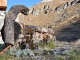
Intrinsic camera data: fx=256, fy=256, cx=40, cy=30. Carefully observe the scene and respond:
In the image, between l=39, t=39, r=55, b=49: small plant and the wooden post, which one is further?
l=39, t=39, r=55, b=49: small plant

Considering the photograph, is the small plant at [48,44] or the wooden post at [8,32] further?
the small plant at [48,44]

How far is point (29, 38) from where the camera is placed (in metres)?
7.57

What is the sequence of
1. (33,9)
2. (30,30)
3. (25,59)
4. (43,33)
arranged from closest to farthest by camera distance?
(25,59)
(30,30)
(43,33)
(33,9)

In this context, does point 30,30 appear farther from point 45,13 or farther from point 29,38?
point 45,13

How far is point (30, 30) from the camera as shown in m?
7.77

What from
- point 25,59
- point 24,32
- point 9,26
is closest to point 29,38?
point 24,32

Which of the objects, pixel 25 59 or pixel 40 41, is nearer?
pixel 25 59

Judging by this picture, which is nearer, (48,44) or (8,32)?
(8,32)

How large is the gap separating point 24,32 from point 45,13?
1956 inches

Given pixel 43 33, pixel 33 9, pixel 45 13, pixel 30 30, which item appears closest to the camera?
pixel 30 30

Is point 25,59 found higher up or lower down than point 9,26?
lower down

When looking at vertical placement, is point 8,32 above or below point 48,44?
above

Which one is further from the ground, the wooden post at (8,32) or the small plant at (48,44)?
the wooden post at (8,32)

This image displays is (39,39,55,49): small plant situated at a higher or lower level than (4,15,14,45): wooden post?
lower
